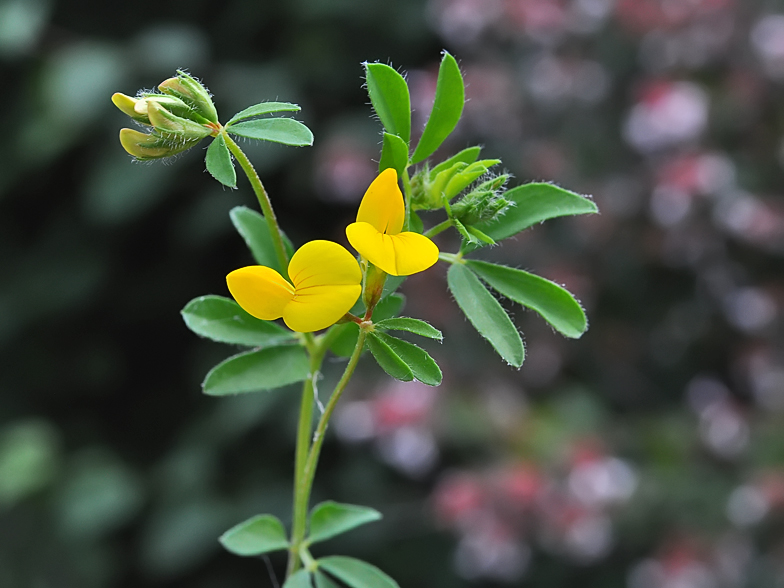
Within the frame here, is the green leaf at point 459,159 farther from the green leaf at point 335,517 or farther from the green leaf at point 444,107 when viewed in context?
the green leaf at point 335,517

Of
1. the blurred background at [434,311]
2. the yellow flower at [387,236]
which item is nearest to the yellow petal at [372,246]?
the yellow flower at [387,236]

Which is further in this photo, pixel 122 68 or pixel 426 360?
pixel 122 68

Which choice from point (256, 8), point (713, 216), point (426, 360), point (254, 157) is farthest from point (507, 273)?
point (256, 8)

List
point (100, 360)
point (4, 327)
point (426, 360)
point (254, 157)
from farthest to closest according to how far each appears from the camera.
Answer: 1. point (100, 360)
2. point (4, 327)
3. point (254, 157)
4. point (426, 360)

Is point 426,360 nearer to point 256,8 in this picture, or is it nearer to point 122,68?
point 122,68

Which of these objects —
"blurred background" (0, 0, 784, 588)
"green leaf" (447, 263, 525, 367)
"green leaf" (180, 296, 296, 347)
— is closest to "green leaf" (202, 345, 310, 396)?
"green leaf" (180, 296, 296, 347)

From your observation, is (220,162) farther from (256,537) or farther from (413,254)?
(256,537)
